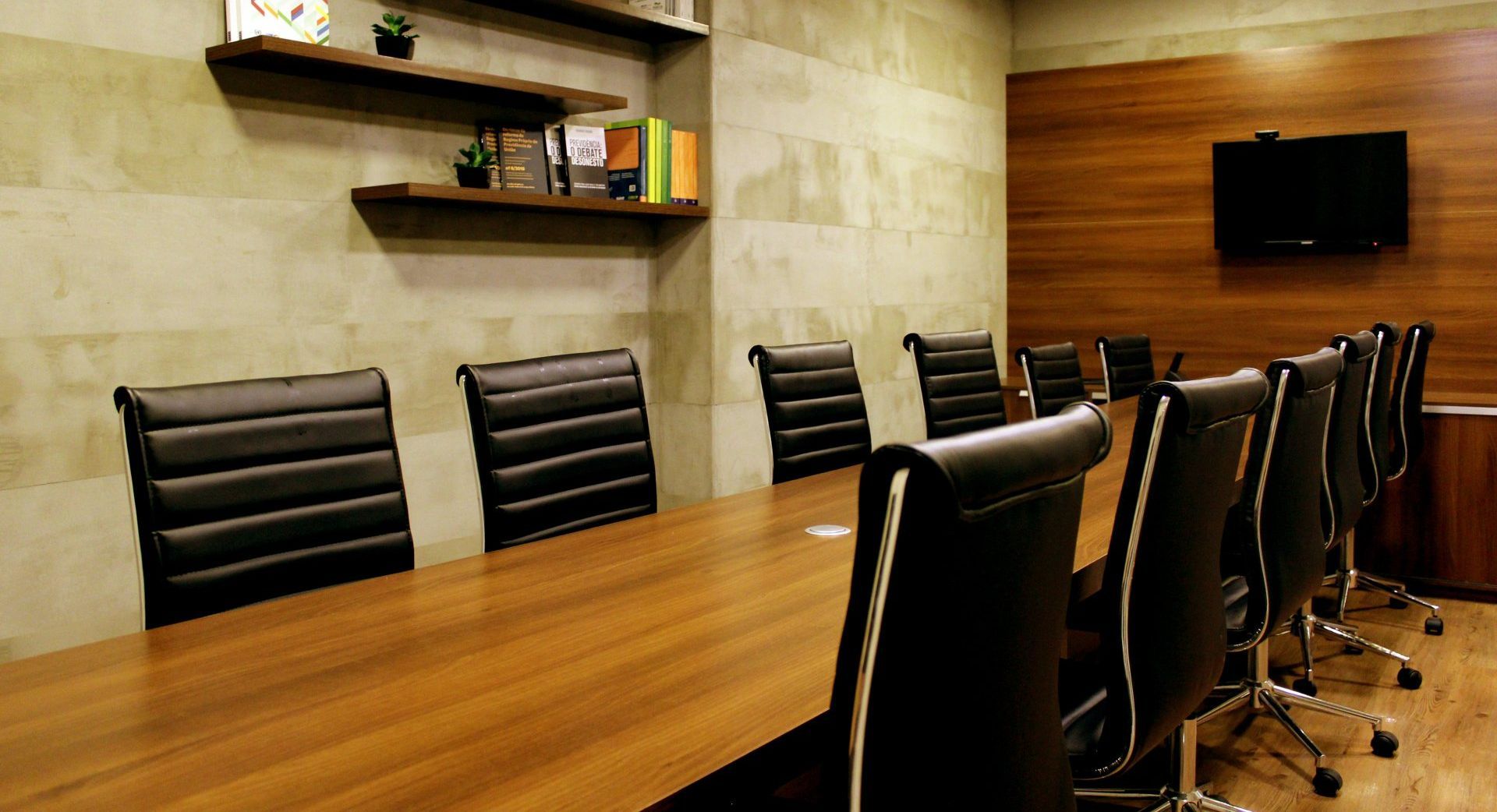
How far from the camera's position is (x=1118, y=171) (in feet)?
24.0

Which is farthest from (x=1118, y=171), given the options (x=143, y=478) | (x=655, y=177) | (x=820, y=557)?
(x=143, y=478)

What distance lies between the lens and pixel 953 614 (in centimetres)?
115

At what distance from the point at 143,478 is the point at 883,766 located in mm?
1511

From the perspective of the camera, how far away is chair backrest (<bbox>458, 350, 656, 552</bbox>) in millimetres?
2654

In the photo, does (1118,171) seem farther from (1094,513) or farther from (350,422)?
(350,422)

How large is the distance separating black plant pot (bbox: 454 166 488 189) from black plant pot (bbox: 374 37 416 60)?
44cm

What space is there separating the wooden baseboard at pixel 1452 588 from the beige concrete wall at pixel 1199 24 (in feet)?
10.3

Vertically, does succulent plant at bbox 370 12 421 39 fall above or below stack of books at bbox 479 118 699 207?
above

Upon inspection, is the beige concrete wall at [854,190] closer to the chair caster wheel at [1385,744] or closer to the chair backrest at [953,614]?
the chair caster wheel at [1385,744]

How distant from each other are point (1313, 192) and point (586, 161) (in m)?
4.31

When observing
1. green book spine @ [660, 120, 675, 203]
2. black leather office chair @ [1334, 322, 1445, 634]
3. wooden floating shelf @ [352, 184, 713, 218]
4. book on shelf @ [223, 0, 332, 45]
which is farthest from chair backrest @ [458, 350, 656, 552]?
black leather office chair @ [1334, 322, 1445, 634]

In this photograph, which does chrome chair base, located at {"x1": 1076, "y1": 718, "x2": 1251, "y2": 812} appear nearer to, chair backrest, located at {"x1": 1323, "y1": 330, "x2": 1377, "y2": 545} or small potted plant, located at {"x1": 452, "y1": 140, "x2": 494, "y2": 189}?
chair backrest, located at {"x1": 1323, "y1": 330, "x2": 1377, "y2": 545}

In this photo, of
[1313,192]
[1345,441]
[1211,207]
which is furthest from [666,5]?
[1313,192]

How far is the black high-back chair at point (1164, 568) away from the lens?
184cm
